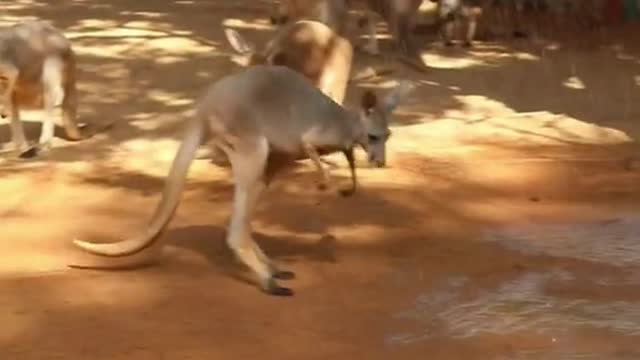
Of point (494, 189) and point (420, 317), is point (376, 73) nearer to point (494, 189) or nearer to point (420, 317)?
point (494, 189)

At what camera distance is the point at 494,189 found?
23.3 ft

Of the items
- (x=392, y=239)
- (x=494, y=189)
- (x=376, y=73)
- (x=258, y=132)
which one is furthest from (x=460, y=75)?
(x=258, y=132)

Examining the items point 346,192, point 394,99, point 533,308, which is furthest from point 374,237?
point 533,308

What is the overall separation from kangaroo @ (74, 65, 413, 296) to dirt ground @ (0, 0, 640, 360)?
0.15m

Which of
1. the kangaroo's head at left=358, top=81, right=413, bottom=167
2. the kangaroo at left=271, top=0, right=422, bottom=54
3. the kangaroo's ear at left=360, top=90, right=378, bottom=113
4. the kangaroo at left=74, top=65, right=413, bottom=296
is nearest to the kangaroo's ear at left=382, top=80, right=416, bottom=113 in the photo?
the kangaroo's head at left=358, top=81, right=413, bottom=167

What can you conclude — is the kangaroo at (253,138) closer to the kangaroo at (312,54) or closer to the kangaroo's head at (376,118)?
the kangaroo's head at (376,118)

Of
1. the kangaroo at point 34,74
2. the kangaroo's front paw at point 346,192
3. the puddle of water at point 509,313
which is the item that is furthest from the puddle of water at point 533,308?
the kangaroo at point 34,74

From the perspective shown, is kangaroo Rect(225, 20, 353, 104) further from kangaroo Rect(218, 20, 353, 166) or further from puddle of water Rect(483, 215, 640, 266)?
puddle of water Rect(483, 215, 640, 266)

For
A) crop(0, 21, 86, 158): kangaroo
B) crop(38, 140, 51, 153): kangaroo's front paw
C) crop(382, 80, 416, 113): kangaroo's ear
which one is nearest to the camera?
crop(382, 80, 416, 113): kangaroo's ear

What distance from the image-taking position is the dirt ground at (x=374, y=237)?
4.52m

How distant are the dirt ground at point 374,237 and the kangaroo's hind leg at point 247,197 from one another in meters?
0.12

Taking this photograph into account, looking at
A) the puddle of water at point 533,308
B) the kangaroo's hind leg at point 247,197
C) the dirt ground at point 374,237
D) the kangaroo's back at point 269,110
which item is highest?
the kangaroo's back at point 269,110

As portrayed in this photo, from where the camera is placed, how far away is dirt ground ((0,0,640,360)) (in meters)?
4.52

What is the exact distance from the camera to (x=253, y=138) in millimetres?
5141
